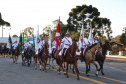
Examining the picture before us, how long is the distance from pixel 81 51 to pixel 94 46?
41.7 inches

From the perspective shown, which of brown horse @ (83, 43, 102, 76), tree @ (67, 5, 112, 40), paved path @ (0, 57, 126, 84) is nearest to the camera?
paved path @ (0, 57, 126, 84)

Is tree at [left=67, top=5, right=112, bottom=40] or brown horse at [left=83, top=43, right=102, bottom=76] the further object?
tree at [left=67, top=5, right=112, bottom=40]

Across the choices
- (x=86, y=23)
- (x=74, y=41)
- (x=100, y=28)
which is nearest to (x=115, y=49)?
(x=100, y=28)

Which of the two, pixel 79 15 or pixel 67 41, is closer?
pixel 67 41

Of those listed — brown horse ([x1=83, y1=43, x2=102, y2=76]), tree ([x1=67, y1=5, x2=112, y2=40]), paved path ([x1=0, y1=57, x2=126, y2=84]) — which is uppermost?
tree ([x1=67, y1=5, x2=112, y2=40])

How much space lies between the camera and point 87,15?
44125 mm

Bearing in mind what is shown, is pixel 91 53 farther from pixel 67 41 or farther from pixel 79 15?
pixel 79 15

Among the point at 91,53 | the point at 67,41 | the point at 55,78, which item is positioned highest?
the point at 67,41

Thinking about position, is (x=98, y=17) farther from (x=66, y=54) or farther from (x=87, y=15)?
(x=66, y=54)

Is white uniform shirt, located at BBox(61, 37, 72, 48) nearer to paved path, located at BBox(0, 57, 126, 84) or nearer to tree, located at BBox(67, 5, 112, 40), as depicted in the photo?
paved path, located at BBox(0, 57, 126, 84)

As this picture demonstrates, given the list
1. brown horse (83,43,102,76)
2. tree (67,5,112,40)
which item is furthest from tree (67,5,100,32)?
brown horse (83,43,102,76)

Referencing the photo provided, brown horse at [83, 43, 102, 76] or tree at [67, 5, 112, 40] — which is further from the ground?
tree at [67, 5, 112, 40]

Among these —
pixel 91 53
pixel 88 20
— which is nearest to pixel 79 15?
pixel 88 20

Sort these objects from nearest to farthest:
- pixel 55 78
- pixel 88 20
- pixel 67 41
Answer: pixel 55 78
pixel 67 41
pixel 88 20
